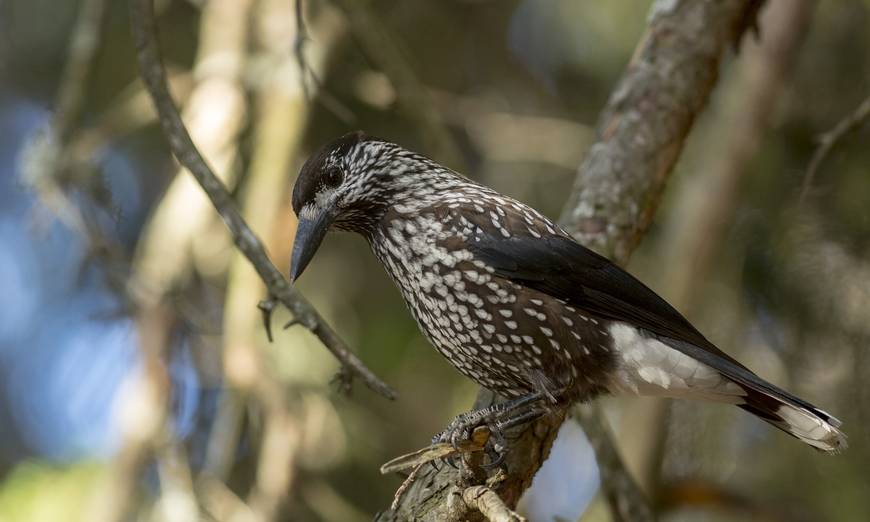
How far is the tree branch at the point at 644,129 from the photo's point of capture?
165 inches

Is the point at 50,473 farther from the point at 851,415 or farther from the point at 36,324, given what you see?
the point at 851,415

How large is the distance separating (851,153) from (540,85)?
2793 mm

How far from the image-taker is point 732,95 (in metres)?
5.65

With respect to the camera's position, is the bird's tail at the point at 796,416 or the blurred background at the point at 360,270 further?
the blurred background at the point at 360,270

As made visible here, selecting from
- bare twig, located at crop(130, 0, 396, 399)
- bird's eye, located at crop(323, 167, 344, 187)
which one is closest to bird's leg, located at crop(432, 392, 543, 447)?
bare twig, located at crop(130, 0, 396, 399)

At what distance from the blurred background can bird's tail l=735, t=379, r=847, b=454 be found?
37.3 inches

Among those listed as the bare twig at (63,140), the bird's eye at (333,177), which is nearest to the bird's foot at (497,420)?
the bird's eye at (333,177)

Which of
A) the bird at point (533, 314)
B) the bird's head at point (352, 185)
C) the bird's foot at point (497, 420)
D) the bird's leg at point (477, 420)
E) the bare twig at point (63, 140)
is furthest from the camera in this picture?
the bare twig at point (63, 140)

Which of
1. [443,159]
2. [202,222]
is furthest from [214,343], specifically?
[443,159]

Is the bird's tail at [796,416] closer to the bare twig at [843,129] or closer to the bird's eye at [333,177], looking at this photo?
the bare twig at [843,129]

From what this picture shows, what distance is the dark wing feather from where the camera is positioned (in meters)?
3.65

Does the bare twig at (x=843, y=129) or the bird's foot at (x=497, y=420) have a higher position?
the bare twig at (x=843, y=129)

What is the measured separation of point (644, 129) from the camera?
14.2 ft

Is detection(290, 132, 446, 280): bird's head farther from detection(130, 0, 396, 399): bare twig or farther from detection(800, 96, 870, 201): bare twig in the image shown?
detection(800, 96, 870, 201): bare twig
